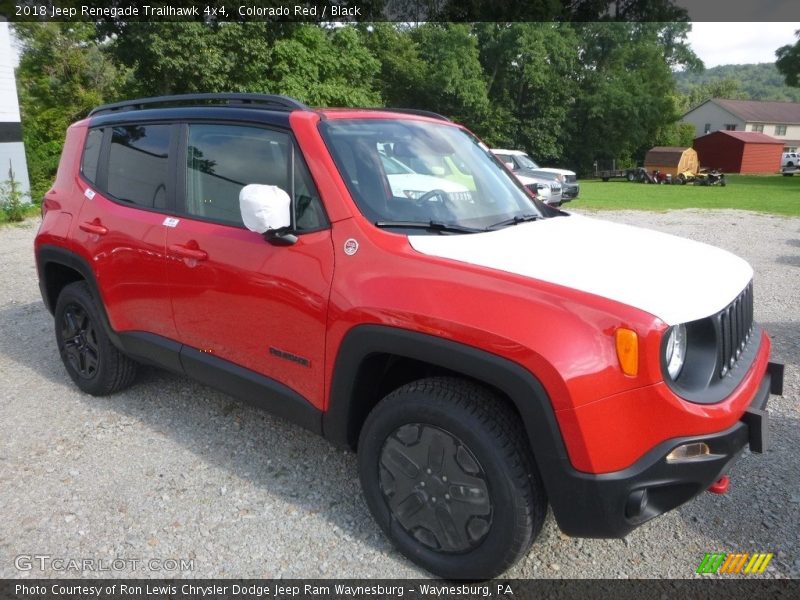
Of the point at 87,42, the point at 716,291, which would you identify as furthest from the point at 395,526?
the point at 87,42

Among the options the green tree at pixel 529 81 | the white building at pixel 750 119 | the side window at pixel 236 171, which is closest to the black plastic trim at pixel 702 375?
the side window at pixel 236 171

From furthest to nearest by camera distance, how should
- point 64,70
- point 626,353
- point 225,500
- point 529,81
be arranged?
point 529,81 → point 64,70 → point 225,500 → point 626,353

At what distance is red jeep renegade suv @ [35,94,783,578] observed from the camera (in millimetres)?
2104

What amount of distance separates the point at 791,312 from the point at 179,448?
237 inches

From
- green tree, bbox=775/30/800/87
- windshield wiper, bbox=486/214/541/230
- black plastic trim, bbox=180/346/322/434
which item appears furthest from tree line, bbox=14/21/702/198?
windshield wiper, bbox=486/214/541/230

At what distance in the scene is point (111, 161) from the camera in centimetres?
400

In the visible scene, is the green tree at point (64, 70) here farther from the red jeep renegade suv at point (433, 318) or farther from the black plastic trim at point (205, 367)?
the red jeep renegade suv at point (433, 318)

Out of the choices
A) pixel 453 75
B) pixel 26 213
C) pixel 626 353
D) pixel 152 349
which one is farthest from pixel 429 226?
pixel 453 75

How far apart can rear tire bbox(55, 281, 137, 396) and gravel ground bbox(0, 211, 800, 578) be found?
0.49 feet

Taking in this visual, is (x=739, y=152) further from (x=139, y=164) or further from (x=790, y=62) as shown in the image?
(x=139, y=164)

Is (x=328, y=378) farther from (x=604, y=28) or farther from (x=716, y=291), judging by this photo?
(x=604, y=28)

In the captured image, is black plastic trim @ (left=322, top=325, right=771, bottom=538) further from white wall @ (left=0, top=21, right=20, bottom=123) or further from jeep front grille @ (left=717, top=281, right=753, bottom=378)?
white wall @ (left=0, top=21, right=20, bottom=123)

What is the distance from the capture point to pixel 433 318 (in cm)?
231

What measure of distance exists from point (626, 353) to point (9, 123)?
56.9ft
